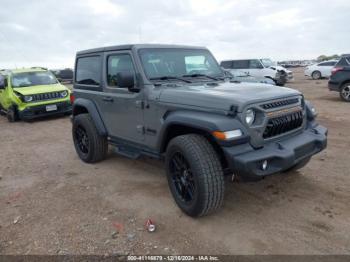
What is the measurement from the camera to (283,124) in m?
3.33

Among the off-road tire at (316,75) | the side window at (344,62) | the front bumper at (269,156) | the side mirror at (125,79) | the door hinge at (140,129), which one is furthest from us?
the off-road tire at (316,75)

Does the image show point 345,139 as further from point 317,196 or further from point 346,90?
point 346,90

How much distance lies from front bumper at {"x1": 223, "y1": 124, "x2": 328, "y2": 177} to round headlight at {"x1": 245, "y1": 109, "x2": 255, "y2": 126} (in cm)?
24

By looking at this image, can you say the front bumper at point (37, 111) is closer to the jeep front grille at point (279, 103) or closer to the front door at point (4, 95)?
the front door at point (4, 95)

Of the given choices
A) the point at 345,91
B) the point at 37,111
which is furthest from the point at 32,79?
the point at 345,91

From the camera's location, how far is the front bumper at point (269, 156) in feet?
9.42

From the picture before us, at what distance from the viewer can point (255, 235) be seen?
10.0ft

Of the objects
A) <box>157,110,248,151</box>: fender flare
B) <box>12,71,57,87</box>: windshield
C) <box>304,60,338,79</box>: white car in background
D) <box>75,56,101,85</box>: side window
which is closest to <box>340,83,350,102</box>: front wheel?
<box>75,56,101,85</box>: side window

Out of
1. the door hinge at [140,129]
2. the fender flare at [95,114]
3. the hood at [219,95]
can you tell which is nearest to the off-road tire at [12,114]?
the fender flare at [95,114]

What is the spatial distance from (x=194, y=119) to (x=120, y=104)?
1.59 metres

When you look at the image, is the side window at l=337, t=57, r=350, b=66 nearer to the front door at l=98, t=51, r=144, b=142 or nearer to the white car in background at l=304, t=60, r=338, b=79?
the front door at l=98, t=51, r=144, b=142

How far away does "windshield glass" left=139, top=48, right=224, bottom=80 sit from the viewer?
4094 mm

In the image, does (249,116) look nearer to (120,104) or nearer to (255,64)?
(120,104)

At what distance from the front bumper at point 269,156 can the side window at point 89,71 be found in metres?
2.86
